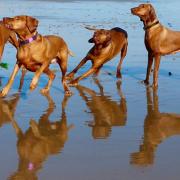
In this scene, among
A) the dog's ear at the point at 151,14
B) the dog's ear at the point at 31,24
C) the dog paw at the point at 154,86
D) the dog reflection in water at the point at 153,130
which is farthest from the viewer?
the dog's ear at the point at 151,14

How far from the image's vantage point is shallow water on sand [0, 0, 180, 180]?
15.6ft

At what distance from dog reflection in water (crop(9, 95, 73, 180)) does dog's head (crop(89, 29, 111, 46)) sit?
124 inches

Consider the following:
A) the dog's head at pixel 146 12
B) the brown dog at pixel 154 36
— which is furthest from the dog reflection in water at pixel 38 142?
the dog's head at pixel 146 12

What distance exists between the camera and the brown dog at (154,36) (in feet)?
32.6

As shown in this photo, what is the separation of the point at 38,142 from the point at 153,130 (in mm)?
1358

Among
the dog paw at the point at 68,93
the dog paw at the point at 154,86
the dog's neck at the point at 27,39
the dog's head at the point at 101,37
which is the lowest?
the dog paw at the point at 154,86

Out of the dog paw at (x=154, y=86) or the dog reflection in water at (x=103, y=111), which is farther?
the dog paw at (x=154, y=86)

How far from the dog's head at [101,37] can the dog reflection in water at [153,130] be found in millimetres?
2316

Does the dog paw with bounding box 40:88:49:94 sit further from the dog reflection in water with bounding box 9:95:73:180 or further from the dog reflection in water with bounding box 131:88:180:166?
the dog reflection in water with bounding box 131:88:180:166

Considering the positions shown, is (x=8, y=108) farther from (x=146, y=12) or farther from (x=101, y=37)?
(x=146, y=12)

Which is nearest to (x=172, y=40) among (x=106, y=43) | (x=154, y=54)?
(x=154, y=54)

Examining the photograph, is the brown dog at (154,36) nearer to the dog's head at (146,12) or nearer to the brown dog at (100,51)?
the dog's head at (146,12)

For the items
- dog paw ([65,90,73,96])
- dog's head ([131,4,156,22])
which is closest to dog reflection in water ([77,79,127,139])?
dog paw ([65,90,73,96])

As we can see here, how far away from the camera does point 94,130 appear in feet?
20.2
